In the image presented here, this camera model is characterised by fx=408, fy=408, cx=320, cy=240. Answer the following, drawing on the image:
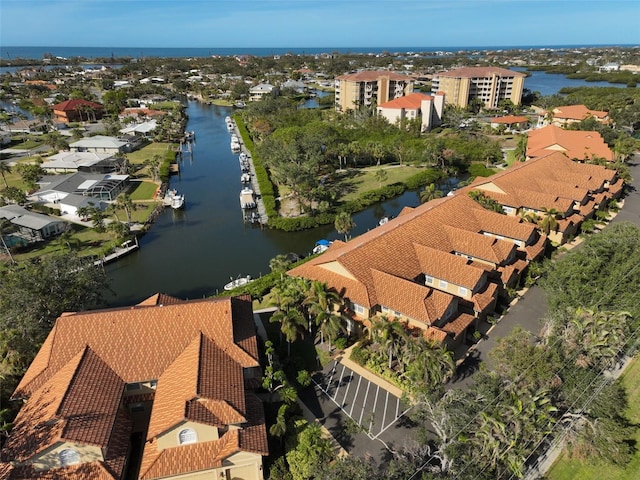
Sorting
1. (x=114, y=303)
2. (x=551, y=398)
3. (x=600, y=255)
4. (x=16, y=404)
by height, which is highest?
(x=600, y=255)

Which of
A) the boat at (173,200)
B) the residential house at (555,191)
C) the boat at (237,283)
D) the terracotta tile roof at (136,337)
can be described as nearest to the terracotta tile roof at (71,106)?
the boat at (173,200)

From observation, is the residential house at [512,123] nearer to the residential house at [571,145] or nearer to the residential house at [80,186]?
the residential house at [571,145]

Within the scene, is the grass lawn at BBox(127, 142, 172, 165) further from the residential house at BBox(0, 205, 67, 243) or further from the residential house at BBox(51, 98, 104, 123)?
the residential house at BBox(51, 98, 104, 123)

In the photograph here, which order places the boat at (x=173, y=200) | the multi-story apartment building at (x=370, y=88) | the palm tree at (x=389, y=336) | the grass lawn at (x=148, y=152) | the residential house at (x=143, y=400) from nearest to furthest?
the residential house at (x=143, y=400) → the palm tree at (x=389, y=336) → the boat at (x=173, y=200) → the grass lawn at (x=148, y=152) → the multi-story apartment building at (x=370, y=88)

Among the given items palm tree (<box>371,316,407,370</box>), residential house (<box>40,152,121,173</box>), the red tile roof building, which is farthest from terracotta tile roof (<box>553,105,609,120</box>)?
residential house (<box>40,152,121,173</box>)

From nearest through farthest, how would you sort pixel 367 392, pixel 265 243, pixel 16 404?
pixel 16 404
pixel 367 392
pixel 265 243

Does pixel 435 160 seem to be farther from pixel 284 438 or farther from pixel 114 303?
pixel 284 438

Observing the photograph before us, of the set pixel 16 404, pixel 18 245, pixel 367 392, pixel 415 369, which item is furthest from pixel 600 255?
pixel 18 245

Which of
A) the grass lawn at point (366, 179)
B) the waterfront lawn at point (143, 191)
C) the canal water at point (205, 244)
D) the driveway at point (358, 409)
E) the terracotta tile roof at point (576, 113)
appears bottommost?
the canal water at point (205, 244)
